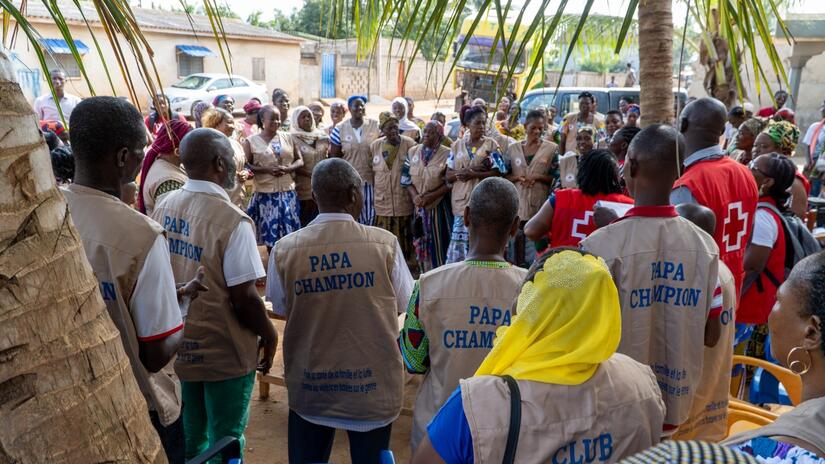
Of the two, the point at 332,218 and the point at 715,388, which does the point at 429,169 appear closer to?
the point at 332,218

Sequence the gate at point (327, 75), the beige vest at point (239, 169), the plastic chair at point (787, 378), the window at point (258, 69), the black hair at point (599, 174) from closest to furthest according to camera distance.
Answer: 1. the plastic chair at point (787, 378)
2. the black hair at point (599, 174)
3. the beige vest at point (239, 169)
4. the window at point (258, 69)
5. the gate at point (327, 75)

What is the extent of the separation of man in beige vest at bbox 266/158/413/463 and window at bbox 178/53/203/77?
25.8 m

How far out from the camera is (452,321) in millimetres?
2500

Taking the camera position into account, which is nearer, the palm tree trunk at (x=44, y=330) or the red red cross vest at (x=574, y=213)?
the palm tree trunk at (x=44, y=330)

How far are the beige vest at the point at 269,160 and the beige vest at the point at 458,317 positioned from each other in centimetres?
532

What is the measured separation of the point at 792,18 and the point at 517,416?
19.0 m

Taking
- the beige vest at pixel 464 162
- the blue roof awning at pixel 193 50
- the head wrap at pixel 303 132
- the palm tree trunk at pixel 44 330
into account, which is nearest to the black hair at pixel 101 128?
the palm tree trunk at pixel 44 330

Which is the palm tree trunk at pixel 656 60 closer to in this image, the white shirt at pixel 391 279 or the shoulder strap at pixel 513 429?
the white shirt at pixel 391 279

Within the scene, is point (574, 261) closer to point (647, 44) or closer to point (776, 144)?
point (647, 44)

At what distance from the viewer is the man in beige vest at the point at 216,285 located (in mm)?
2914

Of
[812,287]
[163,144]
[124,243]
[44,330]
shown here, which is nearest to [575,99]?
[163,144]

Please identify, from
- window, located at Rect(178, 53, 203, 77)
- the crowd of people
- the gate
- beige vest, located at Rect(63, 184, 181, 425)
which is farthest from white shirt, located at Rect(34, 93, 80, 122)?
the gate

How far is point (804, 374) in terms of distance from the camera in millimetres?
1538

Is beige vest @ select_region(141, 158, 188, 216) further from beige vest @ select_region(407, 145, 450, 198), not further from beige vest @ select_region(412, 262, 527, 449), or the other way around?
beige vest @ select_region(407, 145, 450, 198)
